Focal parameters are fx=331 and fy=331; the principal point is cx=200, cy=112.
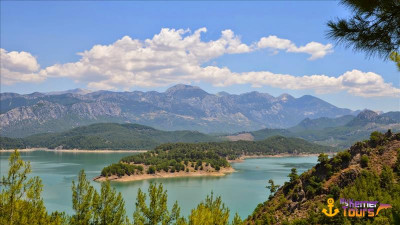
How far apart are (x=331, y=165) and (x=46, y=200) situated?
85.6 metres

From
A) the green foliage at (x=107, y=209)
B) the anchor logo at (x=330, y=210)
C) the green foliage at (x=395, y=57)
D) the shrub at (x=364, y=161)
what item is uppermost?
the green foliage at (x=395, y=57)

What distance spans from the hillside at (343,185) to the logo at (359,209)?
1.54 feet

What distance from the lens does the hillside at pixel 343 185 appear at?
128ft

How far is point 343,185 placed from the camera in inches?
1772

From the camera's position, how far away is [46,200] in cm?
10050

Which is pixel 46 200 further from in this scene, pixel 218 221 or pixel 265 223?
pixel 218 221

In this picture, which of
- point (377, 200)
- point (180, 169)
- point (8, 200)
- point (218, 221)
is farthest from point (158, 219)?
point (180, 169)

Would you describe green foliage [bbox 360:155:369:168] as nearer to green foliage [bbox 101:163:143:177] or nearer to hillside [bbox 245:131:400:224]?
hillside [bbox 245:131:400:224]

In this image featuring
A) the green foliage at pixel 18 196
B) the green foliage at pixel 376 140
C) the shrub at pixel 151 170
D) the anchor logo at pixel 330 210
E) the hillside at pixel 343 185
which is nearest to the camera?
the green foliage at pixel 18 196

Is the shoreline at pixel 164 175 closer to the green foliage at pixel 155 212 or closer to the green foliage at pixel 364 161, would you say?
the green foliage at pixel 364 161

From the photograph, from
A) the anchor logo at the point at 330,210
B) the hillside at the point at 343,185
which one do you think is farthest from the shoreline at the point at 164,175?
the anchor logo at the point at 330,210

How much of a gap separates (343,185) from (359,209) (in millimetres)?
8032

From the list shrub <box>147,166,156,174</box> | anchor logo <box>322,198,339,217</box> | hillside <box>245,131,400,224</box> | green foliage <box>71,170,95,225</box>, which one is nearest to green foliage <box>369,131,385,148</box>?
hillside <box>245,131,400,224</box>

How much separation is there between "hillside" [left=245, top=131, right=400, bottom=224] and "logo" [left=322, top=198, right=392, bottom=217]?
0.47 metres
